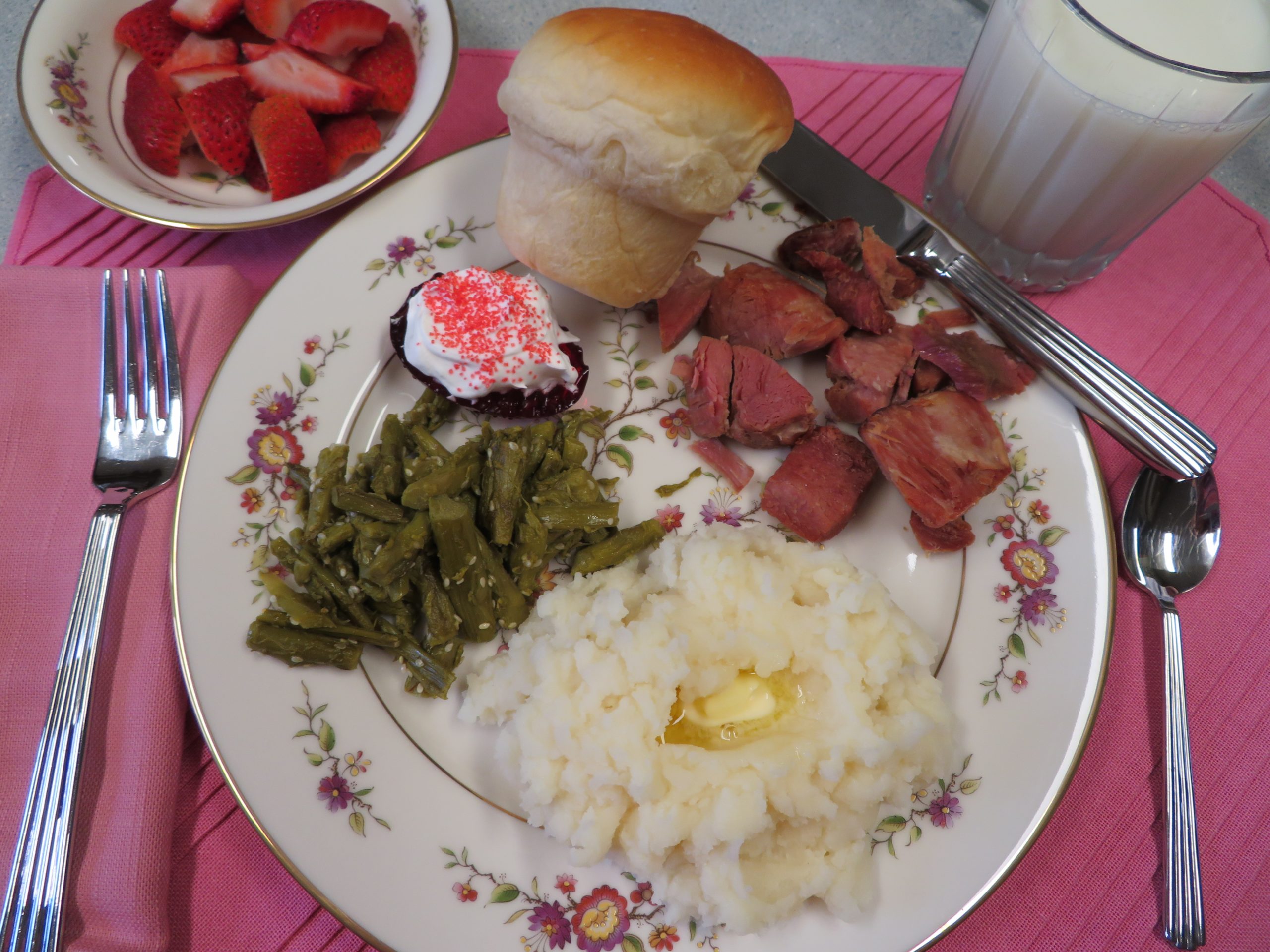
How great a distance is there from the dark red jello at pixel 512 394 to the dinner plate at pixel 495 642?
9 cm

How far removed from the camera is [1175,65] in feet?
7.60

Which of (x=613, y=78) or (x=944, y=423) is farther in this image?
(x=944, y=423)

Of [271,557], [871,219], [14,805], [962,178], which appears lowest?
[14,805]

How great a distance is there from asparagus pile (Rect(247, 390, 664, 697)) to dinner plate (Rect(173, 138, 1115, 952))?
0.09 meters

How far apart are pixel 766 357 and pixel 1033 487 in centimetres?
106

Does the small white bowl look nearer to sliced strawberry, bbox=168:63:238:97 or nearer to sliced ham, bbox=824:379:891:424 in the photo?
sliced strawberry, bbox=168:63:238:97

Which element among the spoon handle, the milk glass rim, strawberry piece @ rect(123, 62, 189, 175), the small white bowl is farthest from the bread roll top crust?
the spoon handle

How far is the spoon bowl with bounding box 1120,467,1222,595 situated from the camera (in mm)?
2881

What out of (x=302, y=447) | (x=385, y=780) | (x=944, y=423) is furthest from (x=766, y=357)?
(x=385, y=780)

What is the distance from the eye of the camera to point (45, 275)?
2.91 metres

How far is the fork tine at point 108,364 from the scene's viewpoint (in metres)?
2.78

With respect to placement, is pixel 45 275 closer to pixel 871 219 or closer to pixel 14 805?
pixel 14 805

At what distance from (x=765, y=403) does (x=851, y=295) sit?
0.55m

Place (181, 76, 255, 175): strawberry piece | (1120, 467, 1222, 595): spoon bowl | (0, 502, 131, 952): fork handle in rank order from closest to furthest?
(0, 502, 131, 952): fork handle
(1120, 467, 1222, 595): spoon bowl
(181, 76, 255, 175): strawberry piece
